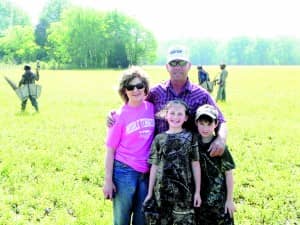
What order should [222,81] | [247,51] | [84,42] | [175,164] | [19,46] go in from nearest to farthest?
[175,164] < [222,81] < [84,42] < [19,46] < [247,51]

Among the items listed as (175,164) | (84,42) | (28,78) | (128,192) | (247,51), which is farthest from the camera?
(247,51)

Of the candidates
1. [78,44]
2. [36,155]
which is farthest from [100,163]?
[78,44]

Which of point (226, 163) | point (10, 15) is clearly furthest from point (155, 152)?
point (10, 15)

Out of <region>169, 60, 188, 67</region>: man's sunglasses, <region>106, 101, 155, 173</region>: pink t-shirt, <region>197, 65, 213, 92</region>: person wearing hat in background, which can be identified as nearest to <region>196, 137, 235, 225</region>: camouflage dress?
<region>106, 101, 155, 173</region>: pink t-shirt

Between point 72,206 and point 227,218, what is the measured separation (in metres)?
2.96

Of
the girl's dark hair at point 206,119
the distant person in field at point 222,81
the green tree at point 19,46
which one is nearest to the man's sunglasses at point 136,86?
the girl's dark hair at point 206,119

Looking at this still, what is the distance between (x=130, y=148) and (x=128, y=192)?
0.38 m

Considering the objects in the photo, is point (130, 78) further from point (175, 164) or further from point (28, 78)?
point (28, 78)

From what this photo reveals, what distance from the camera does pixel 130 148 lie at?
371 cm

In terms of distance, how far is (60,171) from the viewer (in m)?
7.94

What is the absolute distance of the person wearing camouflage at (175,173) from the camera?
3.50 metres

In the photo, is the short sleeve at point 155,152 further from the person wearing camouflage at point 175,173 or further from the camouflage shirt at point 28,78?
the camouflage shirt at point 28,78

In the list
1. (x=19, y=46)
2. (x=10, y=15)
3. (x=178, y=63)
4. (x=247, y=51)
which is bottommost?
(x=178, y=63)

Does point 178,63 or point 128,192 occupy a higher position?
point 178,63
